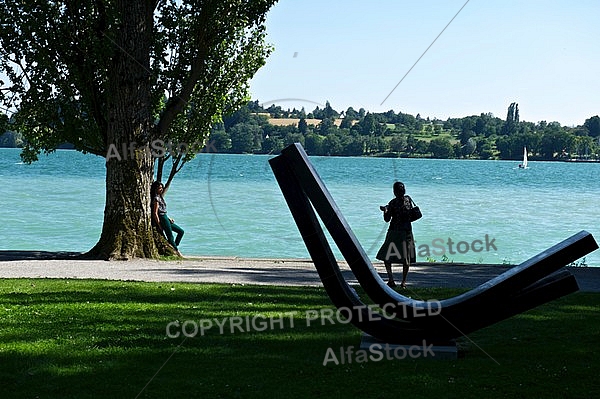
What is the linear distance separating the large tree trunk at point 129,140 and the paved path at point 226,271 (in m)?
0.72

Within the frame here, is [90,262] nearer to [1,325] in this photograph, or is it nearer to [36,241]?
[1,325]

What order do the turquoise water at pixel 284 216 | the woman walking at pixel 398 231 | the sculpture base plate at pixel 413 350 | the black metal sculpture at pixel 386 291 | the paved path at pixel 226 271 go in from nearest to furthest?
1. the black metal sculpture at pixel 386 291
2. the sculpture base plate at pixel 413 350
3. the woman walking at pixel 398 231
4. the paved path at pixel 226 271
5. the turquoise water at pixel 284 216

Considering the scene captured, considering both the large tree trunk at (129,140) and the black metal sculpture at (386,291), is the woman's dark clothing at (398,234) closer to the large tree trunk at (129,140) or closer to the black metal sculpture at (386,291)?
the black metal sculpture at (386,291)

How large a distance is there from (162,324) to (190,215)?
40.9 meters

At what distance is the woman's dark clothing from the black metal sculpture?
14.6ft

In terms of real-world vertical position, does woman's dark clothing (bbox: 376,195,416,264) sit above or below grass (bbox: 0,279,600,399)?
above

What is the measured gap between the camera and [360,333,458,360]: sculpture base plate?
28.0 feet

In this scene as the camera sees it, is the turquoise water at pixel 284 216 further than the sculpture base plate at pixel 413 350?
Yes

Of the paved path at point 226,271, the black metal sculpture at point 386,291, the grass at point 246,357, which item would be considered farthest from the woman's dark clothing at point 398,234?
the black metal sculpture at point 386,291

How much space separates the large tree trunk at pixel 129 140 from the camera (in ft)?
60.1

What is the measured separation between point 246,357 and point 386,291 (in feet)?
5.19
